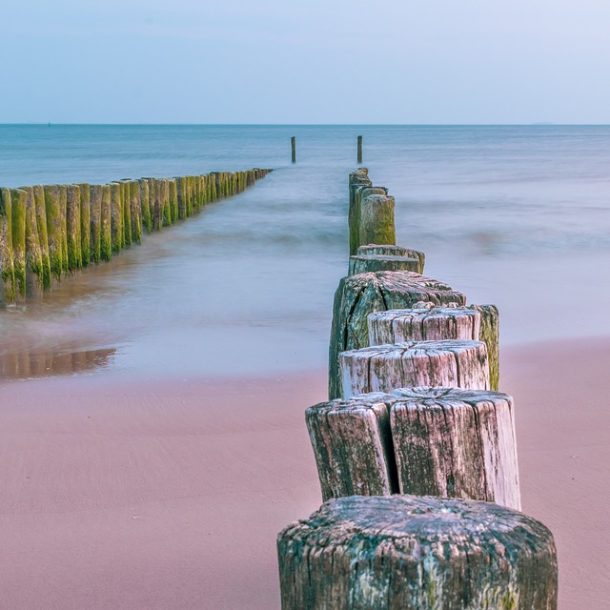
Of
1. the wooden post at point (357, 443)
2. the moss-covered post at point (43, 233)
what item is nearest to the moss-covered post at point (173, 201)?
the moss-covered post at point (43, 233)

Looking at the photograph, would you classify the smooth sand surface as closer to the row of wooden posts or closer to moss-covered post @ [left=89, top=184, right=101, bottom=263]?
the row of wooden posts

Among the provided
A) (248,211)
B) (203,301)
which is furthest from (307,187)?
(203,301)

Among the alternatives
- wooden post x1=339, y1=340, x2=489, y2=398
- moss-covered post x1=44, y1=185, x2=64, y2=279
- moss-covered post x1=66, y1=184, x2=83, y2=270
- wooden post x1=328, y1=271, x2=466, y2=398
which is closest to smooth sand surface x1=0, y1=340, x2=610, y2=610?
wooden post x1=328, y1=271, x2=466, y2=398

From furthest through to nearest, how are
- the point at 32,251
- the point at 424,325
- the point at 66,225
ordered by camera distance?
1. the point at 66,225
2. the point at 32,251
3. the point at 424,325

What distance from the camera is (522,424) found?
189 inches

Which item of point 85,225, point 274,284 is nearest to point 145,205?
point 85,225

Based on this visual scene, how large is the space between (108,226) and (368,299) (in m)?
9.08

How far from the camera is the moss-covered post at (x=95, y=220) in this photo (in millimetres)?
11062

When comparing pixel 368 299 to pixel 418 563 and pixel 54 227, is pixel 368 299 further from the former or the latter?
pixel 54 227

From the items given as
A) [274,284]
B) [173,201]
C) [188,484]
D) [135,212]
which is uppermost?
[173,201]

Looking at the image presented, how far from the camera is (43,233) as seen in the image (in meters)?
9.41

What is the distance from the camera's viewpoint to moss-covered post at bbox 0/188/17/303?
8.48 meters

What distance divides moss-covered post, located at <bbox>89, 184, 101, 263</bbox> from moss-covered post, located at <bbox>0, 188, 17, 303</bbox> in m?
2.39

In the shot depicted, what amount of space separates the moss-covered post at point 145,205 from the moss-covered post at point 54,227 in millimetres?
4448
